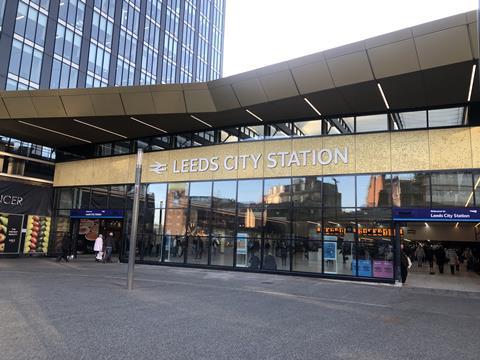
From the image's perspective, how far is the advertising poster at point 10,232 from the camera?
23078mm

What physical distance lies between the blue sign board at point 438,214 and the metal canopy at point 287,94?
4.07m

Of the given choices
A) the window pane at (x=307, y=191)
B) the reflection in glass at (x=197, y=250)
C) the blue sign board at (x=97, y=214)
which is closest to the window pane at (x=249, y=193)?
the window pane at (x=307, y=191)

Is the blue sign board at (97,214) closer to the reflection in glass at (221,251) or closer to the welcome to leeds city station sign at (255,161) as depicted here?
the welcome to leeds city station sign at (255,161)

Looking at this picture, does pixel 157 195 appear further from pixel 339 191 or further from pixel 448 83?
pixel 448 83

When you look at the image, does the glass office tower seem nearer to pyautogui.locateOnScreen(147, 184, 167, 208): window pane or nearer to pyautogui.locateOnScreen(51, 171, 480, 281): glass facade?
pyautogui.locateOnScreen(147, 184, 167, 208): window pane

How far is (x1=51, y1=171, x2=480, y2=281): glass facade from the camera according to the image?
52.9ft

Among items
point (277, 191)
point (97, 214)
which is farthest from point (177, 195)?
point (97, 214)

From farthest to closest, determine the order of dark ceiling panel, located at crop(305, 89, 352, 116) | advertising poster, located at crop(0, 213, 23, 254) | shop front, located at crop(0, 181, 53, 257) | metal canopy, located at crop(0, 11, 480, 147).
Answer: shop front, located at crop(0, 181, 53, 257) → advertising poster, located at crop(0, 213, 23, 254) → dark ceiling panel, located at crop(305, 89, 352, 116) → metal canopy, located at crop(0, 11, 480, 147)

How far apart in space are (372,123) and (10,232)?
66.1ft

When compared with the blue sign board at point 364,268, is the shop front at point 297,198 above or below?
above

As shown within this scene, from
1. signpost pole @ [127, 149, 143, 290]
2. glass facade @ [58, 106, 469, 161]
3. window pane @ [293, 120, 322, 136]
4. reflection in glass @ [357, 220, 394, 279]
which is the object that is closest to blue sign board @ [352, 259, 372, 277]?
reflection in glass @ [357, 220, 394, 279]

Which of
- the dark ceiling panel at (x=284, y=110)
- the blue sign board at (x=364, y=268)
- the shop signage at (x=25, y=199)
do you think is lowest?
the blue sign board at (x=364, y=268)

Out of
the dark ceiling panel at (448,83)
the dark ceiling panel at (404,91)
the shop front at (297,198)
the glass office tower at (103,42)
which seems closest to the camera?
the dark ceiling panel at (448,83)

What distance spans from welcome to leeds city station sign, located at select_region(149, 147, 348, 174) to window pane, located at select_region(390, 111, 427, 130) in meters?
2.21
